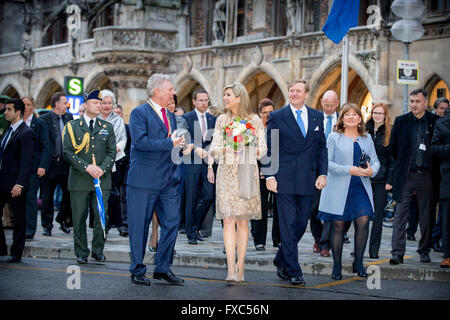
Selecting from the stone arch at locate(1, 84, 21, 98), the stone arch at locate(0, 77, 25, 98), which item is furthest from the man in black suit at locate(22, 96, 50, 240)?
the stone arch at locate(1, 84, 21, 98)

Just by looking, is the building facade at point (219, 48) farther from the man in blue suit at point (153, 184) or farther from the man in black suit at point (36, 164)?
the man in blue suit at point (153, 184)

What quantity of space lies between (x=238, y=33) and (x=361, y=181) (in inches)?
815

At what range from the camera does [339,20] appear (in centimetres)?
1528

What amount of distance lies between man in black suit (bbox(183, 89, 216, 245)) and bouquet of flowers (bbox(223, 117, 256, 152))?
3.06 metres

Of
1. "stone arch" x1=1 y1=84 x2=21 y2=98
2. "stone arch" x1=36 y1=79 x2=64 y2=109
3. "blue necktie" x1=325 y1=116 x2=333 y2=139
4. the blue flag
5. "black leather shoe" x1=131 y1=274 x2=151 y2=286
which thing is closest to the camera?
"black leather shoe" x1=131 y1=274 x2=151 y2=286

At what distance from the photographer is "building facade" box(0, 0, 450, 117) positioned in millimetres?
23062

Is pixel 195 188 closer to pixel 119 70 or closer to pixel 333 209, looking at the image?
pixel 333 209

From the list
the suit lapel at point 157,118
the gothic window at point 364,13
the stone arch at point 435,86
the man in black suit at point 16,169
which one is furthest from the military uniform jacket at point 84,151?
the gothic window at point 364,13

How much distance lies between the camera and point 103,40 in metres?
29.7

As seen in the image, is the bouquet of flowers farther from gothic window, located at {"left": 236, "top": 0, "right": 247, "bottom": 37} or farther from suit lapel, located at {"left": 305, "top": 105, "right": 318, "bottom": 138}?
gothic window, located at {"left": 236, "top": 0, "right": 247, "bottom": 37}

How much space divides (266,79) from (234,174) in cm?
2132

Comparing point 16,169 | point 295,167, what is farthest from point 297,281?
point 16,169

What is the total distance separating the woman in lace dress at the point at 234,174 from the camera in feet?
27.3

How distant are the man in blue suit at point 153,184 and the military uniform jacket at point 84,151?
62.1 inches
